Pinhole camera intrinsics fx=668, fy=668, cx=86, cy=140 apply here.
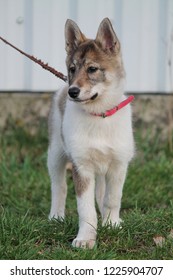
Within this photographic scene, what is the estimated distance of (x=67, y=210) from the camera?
622 centimetres

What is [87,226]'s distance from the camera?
4.69 m

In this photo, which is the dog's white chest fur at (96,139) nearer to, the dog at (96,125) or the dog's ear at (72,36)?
the dog at (96,125)

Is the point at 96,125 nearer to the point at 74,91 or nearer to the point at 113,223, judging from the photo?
the point at 74,91

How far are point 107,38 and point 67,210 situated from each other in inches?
77.5

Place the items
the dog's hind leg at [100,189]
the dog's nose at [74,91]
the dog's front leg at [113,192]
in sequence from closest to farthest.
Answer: the dog's nose at [74,91], the dog's front leg at [113,192], the dog's hind leg at [100,189]

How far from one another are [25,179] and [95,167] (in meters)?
2.30

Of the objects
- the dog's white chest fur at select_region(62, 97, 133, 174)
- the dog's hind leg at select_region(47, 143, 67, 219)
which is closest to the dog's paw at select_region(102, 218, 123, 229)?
the dog's white chest fur at select_region(62, 97, 133, 174)

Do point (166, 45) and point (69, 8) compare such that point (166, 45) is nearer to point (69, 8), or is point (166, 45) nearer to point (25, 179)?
point (69, 8)

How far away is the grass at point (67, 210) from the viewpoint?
179 inches

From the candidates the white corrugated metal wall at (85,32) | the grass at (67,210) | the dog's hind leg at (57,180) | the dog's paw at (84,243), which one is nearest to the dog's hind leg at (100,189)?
the grass at (67,210)

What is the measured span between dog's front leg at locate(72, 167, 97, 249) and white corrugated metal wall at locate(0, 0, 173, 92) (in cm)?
311

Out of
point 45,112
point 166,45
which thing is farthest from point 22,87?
point 166,45

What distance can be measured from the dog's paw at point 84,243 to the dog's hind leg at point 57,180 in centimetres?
99

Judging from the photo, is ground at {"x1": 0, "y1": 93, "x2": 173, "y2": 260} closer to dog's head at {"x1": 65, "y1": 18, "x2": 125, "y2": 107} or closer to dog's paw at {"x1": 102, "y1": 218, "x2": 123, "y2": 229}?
dog's paw at {"x1": 102, "y1": 218, "x2": 123, "y2": 229}
